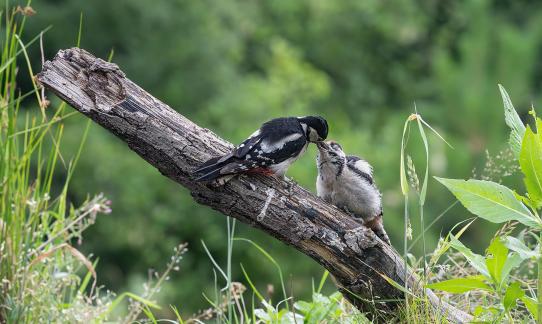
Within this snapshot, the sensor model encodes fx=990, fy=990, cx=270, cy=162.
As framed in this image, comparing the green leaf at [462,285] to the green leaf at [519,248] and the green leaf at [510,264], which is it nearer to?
the green leaf at [510,264]

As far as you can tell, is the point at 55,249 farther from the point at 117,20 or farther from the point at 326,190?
the point at 117,20

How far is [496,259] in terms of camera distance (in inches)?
144

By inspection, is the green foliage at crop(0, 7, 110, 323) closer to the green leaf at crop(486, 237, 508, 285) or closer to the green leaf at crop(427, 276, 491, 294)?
the green leaf at crop(427, 276, 491, 294)

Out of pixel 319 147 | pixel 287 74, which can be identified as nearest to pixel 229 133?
pixel 287 74

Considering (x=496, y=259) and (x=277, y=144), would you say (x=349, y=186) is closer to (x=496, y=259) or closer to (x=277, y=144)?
(x=277, y=144)

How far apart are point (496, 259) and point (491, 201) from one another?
216mm

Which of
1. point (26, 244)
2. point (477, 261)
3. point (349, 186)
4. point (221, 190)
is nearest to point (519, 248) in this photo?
point (477, 261)

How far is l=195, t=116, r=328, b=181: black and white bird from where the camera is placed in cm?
401

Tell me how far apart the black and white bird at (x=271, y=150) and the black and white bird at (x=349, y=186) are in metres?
0.12

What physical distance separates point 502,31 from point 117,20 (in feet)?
25.7

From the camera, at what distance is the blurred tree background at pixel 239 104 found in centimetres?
1739

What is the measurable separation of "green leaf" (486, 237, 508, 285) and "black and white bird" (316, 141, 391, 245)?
1.39 meters

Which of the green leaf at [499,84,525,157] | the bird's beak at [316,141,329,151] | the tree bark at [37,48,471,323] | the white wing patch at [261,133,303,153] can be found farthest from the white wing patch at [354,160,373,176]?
the green leaf at [499,84,525,157]

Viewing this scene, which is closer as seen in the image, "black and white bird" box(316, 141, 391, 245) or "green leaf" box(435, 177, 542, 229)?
"green leaf" box(435, 177, 542, 229)
